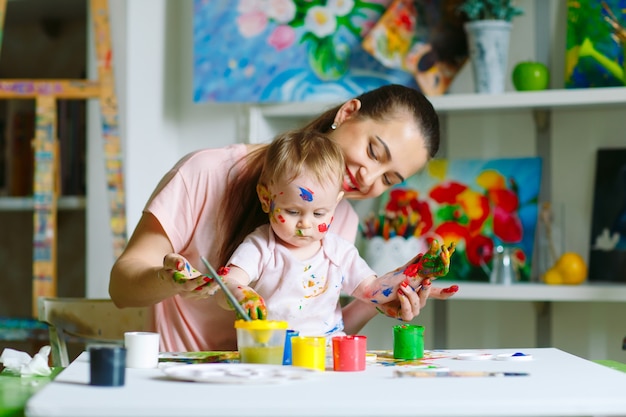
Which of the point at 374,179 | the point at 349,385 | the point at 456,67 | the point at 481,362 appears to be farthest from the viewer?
the point at 456,67

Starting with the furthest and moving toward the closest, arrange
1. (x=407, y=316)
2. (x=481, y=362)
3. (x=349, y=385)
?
(x=407, y=316) < (x=481, y=362) < (x=349, y=385)

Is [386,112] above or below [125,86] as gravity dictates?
below

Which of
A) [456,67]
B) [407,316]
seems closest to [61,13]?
[456,67]

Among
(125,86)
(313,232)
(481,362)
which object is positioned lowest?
(481,362)

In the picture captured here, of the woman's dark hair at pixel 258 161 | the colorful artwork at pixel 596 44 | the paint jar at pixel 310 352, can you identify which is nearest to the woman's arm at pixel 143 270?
the woman's dark hair at pixel 258 161

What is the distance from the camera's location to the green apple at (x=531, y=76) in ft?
8.75

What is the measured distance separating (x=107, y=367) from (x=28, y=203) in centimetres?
201

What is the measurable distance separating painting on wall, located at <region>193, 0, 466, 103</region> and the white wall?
198mm

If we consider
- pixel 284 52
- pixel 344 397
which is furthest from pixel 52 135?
pixel 344 397

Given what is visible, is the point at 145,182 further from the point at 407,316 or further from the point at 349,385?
the point at 349,385

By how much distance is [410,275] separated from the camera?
5.29 ft

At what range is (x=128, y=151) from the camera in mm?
2889

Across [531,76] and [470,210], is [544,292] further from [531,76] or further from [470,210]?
[531,76]

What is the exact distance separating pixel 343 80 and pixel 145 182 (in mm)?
719
